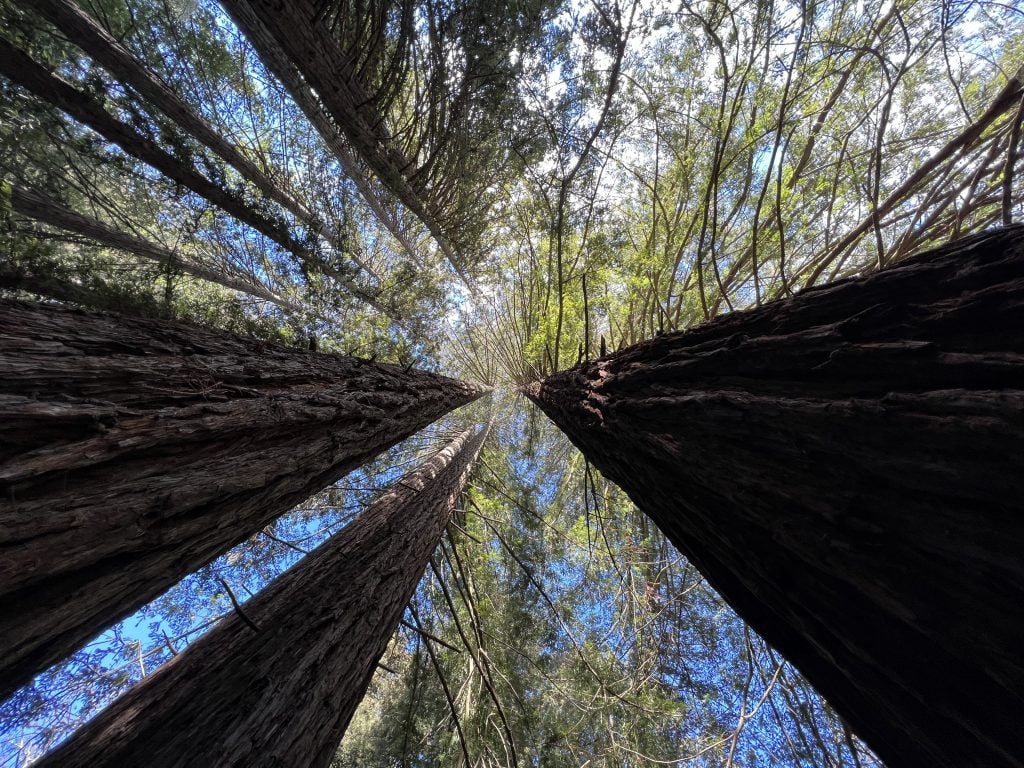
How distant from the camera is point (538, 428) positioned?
10383 mm

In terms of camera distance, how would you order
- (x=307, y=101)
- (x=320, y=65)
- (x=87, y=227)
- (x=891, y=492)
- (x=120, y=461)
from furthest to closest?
(x=87, y=227) → (x=307, y=101) → (x=320, y=65) → (x=120, y=461) → (x=891, y=492)

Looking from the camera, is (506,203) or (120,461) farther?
(506,203)

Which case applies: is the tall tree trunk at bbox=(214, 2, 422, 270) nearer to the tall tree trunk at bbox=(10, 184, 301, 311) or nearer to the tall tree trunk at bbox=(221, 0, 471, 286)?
the tall tree trunk at bbox=(221, 0, 471, 286)

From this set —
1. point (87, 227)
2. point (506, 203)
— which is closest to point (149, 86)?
point (87, 227)

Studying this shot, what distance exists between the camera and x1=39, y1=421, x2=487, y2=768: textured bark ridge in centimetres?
113

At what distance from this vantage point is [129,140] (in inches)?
165

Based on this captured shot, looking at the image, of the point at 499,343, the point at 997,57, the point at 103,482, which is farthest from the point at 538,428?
the point at 103,482

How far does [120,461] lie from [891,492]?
1.85m

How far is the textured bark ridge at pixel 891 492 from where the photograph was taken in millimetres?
587

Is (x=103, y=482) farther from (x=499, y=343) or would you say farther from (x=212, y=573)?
(x=499, y=343)

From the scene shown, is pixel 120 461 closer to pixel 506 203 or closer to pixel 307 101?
pixel 307 101

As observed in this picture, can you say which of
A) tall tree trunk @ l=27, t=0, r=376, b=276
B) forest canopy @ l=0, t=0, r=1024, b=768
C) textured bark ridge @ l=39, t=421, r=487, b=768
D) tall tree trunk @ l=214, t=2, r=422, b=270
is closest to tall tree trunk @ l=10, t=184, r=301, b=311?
forest canopy @ l=0, t=0, r=1024, b=768

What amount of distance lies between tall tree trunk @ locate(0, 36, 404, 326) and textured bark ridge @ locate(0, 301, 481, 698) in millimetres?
4035

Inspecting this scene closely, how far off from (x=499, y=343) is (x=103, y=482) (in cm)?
799
